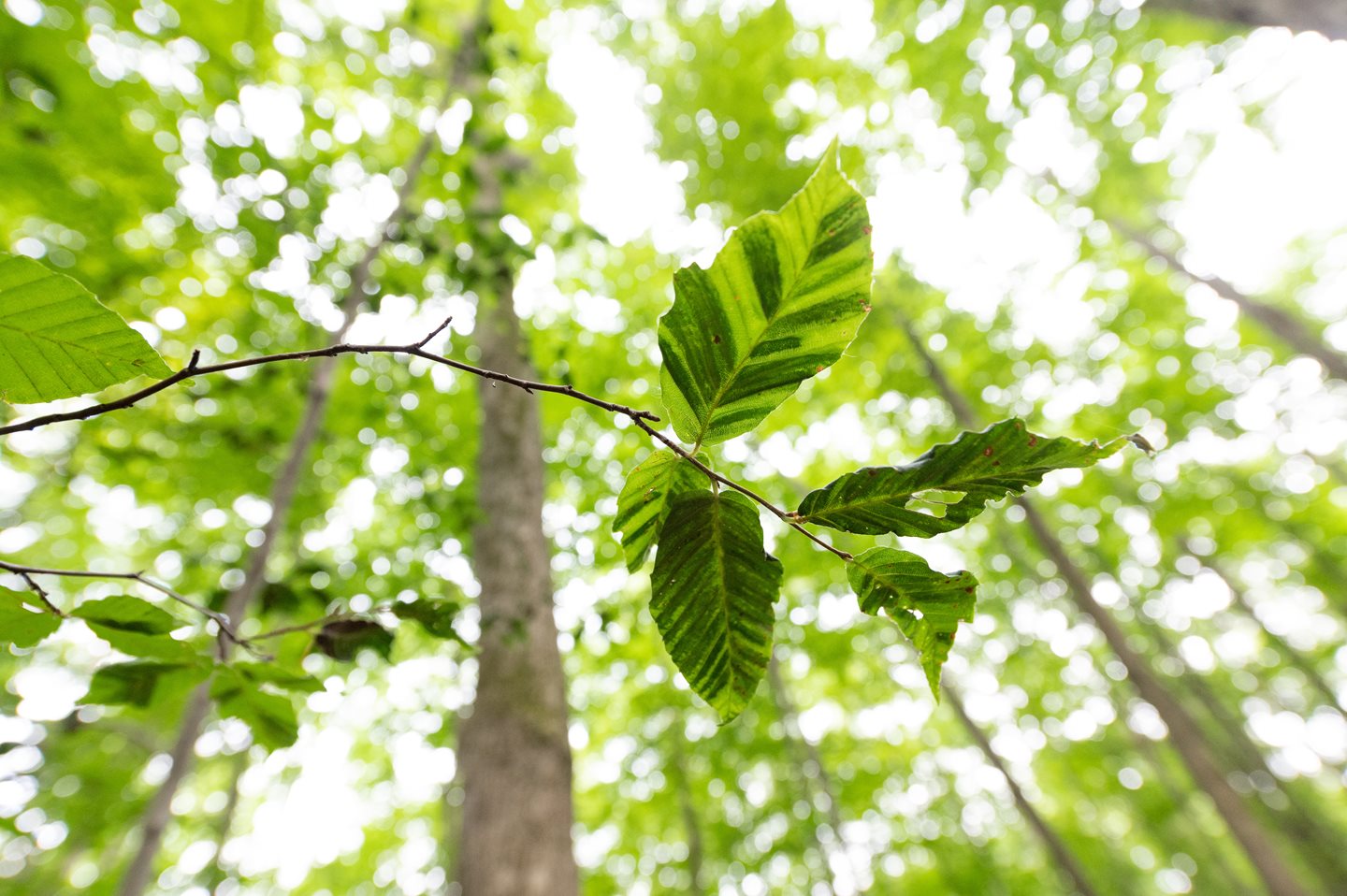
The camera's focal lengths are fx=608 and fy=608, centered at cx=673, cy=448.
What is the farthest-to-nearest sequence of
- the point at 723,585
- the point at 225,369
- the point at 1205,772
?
the point at 1205,772
the point at 723,585
the point at 225,369

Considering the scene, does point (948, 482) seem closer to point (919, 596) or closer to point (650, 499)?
point (919, 596)

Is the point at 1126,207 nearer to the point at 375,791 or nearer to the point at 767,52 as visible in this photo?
the point at 767,52

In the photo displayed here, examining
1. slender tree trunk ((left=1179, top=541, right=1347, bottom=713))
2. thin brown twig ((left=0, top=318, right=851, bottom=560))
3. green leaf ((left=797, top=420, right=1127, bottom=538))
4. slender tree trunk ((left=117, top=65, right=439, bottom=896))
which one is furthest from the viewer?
slender tree trunk ((left=1179, top=541, right=1347, bottom=713))

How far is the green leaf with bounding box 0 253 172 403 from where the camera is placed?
470mm

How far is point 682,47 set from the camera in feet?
25.0

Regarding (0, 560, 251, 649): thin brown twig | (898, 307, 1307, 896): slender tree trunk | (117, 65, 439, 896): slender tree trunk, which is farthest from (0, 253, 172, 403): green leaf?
(898, 307, 1307, 896): slender tree trunk

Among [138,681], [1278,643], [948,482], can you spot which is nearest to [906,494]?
[948,482]

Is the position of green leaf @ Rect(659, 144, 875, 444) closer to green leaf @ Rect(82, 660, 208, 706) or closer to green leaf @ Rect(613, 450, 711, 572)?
green leaf @ Rect(613, 450, 711, 572)

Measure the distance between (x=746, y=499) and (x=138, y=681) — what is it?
33.9 inches

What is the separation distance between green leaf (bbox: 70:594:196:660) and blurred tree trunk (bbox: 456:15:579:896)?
3.88 feet

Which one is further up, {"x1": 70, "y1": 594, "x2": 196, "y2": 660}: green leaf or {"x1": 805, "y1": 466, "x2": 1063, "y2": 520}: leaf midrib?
{"x1": 70, "y1": 594, "x2": 196, "y2": 660}: green leaf

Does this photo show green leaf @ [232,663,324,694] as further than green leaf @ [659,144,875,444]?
Yes

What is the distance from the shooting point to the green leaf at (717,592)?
56cm

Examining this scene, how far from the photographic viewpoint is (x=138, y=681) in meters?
0.81
